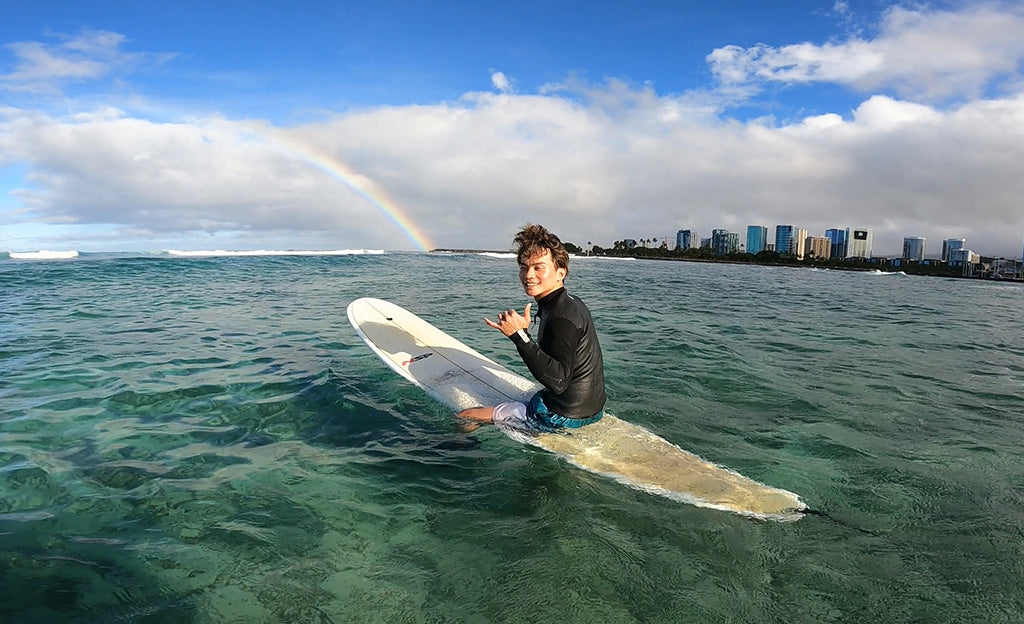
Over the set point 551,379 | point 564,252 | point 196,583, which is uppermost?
point 564,252

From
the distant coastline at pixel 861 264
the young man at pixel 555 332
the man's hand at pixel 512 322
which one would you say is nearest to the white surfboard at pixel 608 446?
the young man at pixel 555 332

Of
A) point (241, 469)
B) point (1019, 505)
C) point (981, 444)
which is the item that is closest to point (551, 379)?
point (241, 469)

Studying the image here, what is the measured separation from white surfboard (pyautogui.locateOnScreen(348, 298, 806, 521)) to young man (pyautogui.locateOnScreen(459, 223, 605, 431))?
412 mm

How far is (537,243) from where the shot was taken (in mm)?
4883

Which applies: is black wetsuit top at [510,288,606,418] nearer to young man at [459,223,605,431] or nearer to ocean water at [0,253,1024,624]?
young man at [459,223,605,431]

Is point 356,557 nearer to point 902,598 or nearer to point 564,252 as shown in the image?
point 564,252

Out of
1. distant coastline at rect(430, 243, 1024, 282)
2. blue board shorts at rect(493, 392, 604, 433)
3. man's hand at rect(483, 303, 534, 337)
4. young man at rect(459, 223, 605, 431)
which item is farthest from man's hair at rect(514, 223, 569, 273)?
distant coastline at rect(430, 243, 1024, 282)

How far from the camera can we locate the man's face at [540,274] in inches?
191

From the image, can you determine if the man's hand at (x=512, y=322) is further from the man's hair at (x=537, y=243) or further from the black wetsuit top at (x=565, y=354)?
the man's hair at (x=537, y=243)

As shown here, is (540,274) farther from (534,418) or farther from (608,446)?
(608,446)

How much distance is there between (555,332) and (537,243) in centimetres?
83

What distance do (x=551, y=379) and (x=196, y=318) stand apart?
13.8m

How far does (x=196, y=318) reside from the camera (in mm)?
15070

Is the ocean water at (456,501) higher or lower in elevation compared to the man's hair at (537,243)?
lower
